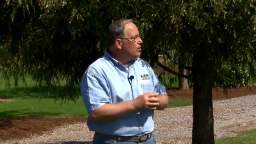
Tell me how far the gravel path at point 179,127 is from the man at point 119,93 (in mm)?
9511

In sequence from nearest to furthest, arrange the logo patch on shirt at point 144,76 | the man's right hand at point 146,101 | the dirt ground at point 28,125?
the man's right hand at point 146,101 → the logo patch on shirt at point 144,76 → the dirt ground at point 28,125

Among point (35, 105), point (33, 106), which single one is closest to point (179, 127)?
point (33, 106)

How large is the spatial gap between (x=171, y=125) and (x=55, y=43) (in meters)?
10.4

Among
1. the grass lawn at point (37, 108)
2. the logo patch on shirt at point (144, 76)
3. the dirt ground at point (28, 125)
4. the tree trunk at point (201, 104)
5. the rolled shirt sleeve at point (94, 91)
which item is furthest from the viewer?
the grass lawn at point (37, 108)

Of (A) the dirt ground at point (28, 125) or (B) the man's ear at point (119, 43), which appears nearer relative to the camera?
(B) the man's ear at point (119, 43)

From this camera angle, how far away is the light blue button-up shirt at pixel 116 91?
15.3ft

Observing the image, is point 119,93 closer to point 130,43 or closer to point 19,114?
point 130,43

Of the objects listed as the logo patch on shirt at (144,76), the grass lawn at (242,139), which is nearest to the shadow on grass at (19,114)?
the grass lawn at (242,139)

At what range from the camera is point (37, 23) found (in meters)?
8.30

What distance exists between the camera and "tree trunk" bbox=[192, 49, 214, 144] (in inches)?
332

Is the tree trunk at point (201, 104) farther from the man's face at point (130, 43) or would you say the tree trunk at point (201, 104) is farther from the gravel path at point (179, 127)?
the gravel path at point (179, 127)

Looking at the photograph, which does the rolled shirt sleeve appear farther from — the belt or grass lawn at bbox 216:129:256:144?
grass lawn at bbox 216:129:256:144

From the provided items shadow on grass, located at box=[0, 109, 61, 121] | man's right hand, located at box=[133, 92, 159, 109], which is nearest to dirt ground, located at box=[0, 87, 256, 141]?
shadow on grass, located at box=[0, 109, 61, 121]

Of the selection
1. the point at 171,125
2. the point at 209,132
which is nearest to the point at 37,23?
the point at 209,132
